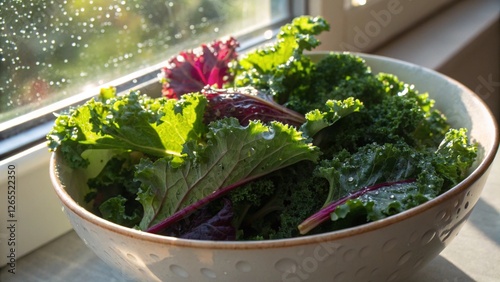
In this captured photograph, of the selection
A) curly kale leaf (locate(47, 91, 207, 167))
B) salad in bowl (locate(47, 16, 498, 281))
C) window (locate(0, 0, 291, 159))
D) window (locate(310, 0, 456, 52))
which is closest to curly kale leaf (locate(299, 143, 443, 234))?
salad in bowl (locate(47, 16, 498, 281))

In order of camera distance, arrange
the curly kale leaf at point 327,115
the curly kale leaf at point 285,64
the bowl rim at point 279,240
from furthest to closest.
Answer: the curly kale leaf at point 285,64 < the curly kale leaf at point 327,115 < the bowl rim at point 279,240

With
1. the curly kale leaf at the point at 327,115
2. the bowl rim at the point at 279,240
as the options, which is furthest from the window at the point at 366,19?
the bowl rim at the point at 279,240

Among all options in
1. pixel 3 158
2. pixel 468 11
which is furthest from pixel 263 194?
pixel 468 11

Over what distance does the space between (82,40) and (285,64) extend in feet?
1.14

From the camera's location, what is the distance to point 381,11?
5.04 ft

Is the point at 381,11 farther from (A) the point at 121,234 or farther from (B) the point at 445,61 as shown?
(A) the point at 121,234

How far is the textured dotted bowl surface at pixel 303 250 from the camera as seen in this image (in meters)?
0.55

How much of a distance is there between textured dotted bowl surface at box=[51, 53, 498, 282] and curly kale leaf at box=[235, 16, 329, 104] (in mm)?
279

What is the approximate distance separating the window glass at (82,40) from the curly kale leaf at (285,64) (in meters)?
0.24

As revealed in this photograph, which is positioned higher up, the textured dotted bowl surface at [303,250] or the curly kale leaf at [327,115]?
the curly kale leaf at [327,115]

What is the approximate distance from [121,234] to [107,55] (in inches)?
20.2

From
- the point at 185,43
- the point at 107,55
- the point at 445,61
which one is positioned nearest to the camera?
the point at 107,55

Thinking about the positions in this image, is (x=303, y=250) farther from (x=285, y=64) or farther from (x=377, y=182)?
(x=285, y=64)

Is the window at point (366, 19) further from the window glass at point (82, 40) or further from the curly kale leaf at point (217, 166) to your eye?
the curly kale leaf at point (217, 166)
